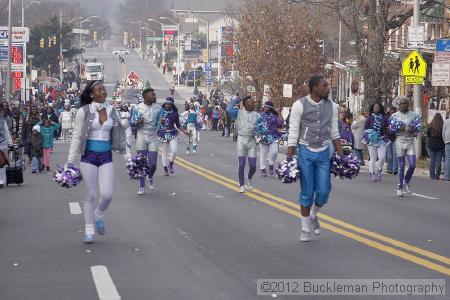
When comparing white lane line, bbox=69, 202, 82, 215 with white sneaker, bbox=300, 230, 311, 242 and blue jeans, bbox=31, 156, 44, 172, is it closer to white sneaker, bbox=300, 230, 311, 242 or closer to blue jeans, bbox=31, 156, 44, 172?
white sneaker, bbox=300, 230, 311, 242

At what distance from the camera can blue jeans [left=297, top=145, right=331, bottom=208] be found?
12734mm

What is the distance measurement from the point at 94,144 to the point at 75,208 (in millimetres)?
5020

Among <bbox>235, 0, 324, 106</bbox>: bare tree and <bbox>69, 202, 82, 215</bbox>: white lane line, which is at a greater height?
<bbox>235, 0, 324, 106</bbox>: bare tree

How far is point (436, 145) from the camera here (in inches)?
1034

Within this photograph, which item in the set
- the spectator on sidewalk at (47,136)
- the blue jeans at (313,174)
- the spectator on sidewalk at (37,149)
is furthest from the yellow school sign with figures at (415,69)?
the blue jeans at (313,174)

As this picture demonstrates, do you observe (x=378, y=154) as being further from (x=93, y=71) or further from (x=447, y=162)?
(x=93, y=71)

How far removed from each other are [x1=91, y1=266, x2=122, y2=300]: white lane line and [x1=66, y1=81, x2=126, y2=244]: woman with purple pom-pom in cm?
196

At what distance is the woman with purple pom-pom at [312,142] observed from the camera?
1274cm

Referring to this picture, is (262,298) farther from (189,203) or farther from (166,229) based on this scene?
(189,203)

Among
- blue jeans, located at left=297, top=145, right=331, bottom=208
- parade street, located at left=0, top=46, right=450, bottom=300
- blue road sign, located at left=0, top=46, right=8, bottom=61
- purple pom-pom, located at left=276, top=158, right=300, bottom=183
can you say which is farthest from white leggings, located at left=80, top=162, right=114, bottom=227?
blue road sign, located at left=0, top=46, right=8, bottom=61

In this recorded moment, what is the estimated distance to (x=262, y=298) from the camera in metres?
9.30

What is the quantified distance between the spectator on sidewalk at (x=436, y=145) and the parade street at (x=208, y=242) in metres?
4.45

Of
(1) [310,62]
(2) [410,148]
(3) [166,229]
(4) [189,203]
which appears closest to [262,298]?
(3) [166,229]

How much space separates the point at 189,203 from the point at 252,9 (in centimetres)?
3830
